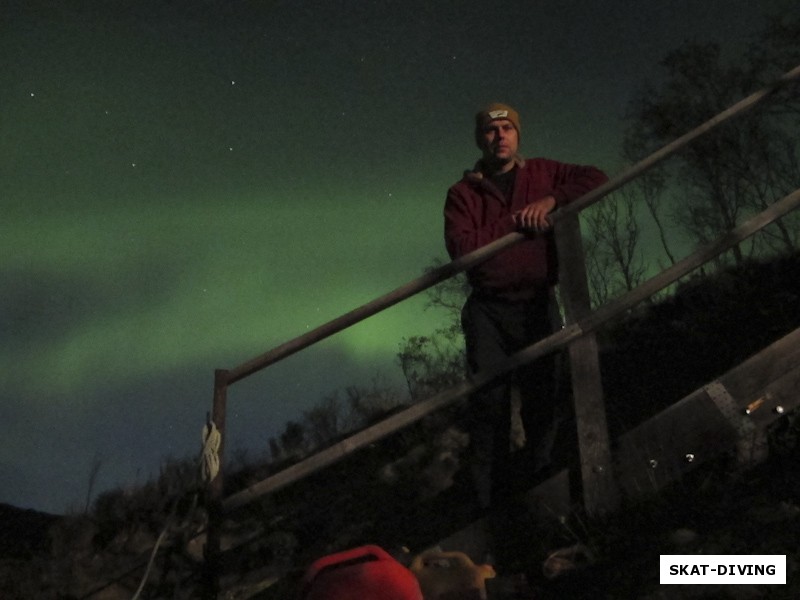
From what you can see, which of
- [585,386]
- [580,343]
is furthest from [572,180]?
[585,386]

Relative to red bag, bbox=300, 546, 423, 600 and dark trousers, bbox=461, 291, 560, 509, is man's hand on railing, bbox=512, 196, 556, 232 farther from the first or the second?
red bag, bbox=300, 546, 423, 600

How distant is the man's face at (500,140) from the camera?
4.42m

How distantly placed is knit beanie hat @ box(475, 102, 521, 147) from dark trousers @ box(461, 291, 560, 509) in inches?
35.7

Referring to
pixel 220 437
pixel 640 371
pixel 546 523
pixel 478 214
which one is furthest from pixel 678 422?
pixel 640 371

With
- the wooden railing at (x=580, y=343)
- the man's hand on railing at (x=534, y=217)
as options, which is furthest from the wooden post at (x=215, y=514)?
the man's hand on railing at (x=534, y=217)

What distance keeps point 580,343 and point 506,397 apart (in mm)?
481

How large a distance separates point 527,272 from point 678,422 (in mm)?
1012

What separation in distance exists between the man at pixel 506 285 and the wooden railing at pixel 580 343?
0.50ft

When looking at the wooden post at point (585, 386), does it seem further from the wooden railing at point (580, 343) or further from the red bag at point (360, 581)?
the red bag at point (360, 581)

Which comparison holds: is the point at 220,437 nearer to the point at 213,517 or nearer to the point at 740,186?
the point at 213,517

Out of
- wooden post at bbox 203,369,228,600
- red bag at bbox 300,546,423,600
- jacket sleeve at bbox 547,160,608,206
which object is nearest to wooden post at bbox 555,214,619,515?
jacket sleeve at bbox 547,160,608,206

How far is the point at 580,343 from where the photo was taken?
394 centimetres

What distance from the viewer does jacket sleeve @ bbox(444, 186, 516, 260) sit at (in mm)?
4285

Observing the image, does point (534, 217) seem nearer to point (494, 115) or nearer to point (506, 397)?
point (494, 115)
